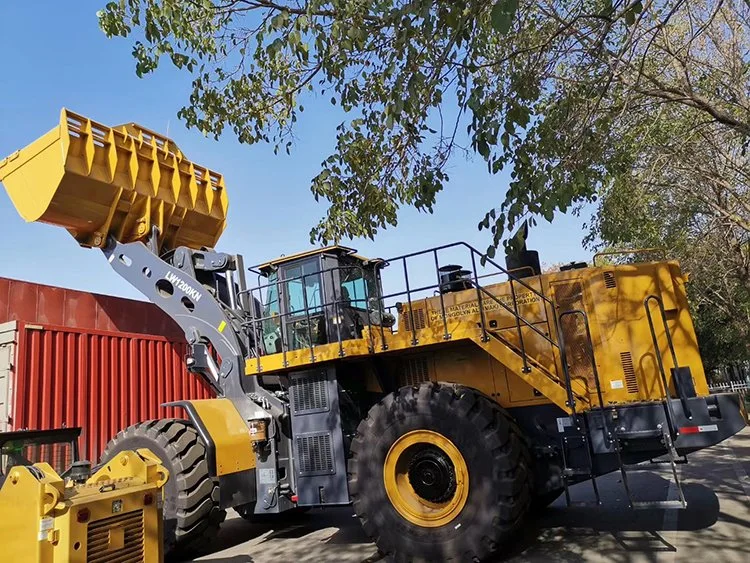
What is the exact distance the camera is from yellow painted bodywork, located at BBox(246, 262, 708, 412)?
6582mm

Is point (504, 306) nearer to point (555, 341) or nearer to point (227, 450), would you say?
point (555, 341)

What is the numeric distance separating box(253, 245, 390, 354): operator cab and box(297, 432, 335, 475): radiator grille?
46.7 inches

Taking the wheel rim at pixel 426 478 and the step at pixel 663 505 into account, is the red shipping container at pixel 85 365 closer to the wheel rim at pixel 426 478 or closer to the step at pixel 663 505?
the wheel rim at pixel 426 478

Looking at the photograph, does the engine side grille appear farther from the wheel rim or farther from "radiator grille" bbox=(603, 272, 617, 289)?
the wheel rim

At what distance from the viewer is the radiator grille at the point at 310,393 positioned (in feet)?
24.3

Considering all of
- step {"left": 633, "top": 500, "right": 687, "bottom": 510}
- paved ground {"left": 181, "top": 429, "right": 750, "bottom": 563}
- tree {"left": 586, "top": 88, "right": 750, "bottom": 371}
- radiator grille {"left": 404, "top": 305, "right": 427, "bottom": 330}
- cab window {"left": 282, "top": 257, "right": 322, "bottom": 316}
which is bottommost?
paved ground {"left": 181, "top": 429, "right": 750, "bottom": 563}

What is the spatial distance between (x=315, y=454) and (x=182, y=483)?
63.0 inches

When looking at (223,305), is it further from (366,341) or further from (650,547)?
(650,547)

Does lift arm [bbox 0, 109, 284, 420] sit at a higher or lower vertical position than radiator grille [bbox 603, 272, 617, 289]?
higher

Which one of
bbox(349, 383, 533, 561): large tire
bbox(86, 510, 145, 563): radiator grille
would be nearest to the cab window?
bbox(349, 383, 533, 561): large tire

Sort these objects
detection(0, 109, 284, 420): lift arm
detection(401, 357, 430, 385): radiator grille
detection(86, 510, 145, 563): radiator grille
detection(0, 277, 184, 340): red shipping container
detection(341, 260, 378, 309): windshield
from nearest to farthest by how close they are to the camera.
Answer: detection(86, 510, 145, 563): radiator grille < detection(401, 357, 430, 385): radiator grille < detection(341, 260, 378, 309): windshield < detection(0, 109, 284, 420): lift arm < detection(0, 277, 184, 340): red shipping container

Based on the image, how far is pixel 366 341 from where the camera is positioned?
7.14 m

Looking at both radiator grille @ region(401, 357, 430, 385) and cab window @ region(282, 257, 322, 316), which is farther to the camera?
cab window @ region(282, 257, 322, 316)

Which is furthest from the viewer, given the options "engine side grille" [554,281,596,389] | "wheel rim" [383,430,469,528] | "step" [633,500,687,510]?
"engine side grille" [554,281,596,389]
